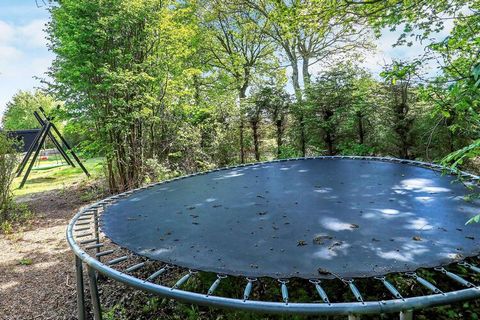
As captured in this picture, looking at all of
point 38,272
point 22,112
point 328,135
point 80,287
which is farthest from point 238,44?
point 22,112

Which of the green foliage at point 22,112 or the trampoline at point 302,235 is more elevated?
the green foliage at point 22,112

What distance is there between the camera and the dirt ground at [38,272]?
7.79ft

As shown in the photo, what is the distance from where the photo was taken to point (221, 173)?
3584 mm

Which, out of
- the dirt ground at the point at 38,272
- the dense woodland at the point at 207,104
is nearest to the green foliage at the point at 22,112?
the dense woodland at the point at 207,104

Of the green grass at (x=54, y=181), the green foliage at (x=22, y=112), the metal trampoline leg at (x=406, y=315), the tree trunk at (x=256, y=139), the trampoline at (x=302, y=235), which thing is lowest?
the green grass at (x=54, y=181)

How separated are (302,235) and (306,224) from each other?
0.52ft

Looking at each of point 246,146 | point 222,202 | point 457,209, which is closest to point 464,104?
point 457,209

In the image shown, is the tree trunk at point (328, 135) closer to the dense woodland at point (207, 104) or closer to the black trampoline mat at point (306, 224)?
the dense woodland at point (207, 104)

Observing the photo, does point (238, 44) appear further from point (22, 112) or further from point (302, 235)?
point (22, 112)

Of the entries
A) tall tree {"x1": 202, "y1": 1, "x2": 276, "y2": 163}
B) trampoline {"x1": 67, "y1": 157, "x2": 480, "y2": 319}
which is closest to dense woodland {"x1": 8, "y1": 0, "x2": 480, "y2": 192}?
trampoline {"x1": 67, "y1": 157, "x2": 480, "y2": 319}

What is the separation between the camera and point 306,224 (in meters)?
1.65

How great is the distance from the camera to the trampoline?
107cm

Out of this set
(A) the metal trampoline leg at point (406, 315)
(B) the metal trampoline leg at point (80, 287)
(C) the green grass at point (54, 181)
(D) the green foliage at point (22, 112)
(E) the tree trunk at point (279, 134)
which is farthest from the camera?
(D) the green foliage at point (22, 112)

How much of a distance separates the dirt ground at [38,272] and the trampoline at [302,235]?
0.86m
